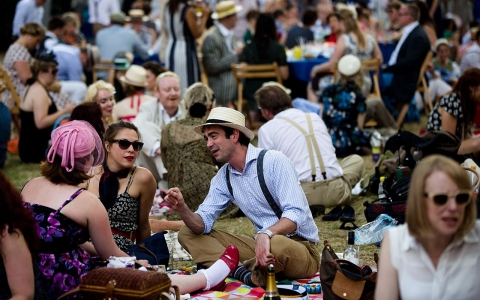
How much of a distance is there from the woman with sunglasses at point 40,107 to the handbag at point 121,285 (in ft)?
19.8

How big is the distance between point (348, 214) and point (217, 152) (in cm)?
226

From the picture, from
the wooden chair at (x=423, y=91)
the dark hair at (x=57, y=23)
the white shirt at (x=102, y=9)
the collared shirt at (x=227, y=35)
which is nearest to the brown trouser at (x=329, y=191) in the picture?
the wooden chair at (x=423, y=91)

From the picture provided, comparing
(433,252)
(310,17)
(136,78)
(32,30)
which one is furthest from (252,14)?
(433,252)

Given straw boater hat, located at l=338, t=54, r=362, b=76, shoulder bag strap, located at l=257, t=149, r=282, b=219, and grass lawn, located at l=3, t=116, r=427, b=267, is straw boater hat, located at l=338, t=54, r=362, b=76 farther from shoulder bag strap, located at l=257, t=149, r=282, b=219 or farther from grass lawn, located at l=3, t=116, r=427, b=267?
shoulder bag strap, located at l=257, t=149, r=282, b=219

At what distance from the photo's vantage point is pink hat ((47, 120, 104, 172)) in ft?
14.7

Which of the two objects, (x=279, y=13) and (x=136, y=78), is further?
(x=279, y=13)

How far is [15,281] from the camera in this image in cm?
392

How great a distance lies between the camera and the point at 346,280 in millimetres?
4711

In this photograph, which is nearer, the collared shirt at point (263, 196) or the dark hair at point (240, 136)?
the collared shirt at point (263, 196)

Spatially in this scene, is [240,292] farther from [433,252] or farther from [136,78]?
[136,78]

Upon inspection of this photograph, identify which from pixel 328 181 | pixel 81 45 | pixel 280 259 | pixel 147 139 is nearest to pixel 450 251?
pixel 280 259

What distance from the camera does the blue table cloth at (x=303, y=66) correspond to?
40.6 ft

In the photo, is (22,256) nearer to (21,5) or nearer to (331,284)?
(331,284)

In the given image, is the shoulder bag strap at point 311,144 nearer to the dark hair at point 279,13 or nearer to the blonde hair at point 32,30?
the blonde hair at point 32,30
